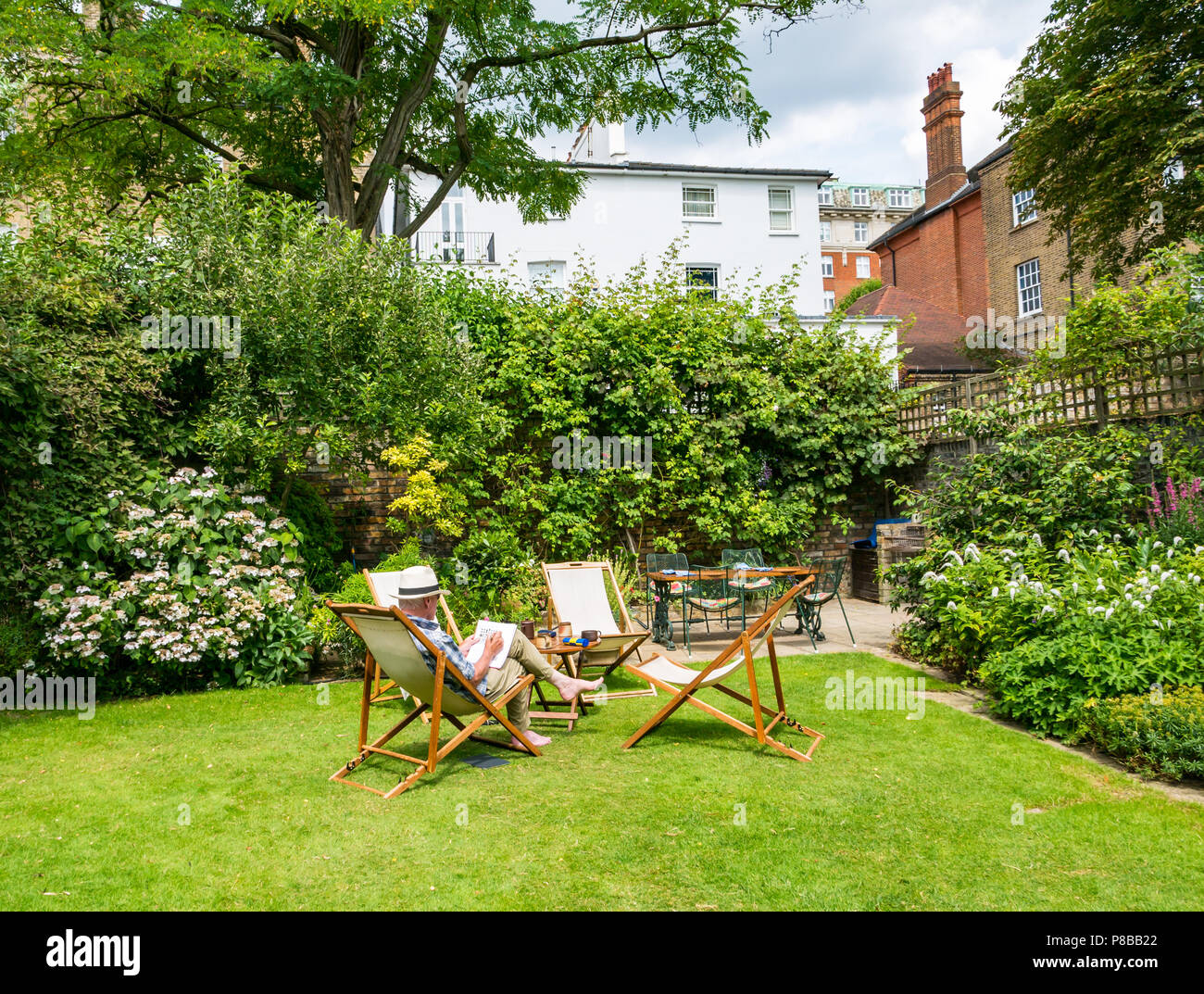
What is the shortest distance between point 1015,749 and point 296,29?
477 inches

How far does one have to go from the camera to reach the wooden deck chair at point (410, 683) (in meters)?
4.73

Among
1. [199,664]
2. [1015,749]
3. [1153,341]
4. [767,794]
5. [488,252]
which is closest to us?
[767,794]

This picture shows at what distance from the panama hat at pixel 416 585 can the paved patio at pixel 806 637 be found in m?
3.55

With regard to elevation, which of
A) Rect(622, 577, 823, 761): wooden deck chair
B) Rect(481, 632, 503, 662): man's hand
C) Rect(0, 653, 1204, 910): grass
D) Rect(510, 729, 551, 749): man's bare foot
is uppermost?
Rect(481, 632, 503, 662): man's hand

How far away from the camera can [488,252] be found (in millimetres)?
23750

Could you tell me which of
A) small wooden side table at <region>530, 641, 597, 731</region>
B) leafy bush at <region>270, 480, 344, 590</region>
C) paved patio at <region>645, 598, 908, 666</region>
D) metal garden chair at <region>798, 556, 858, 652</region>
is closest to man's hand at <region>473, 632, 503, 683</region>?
small wooden side table at <region>530, 641, 597, 731</region>

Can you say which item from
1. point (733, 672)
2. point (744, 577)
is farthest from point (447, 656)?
point (744, 577)

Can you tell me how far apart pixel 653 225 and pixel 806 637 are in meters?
17.8

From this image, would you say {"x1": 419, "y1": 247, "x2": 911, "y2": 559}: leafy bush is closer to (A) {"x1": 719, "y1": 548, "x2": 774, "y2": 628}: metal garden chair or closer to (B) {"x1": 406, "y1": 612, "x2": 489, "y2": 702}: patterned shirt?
(A) {"x1": 719, "y1": 548, "x2": 774, "y2": 628}: metal garden chair

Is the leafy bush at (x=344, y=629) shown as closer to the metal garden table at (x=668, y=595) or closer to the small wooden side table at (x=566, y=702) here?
the small wooden side table at (x=566, y=702)

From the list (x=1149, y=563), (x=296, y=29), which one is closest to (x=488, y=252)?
(x=296, y=29)

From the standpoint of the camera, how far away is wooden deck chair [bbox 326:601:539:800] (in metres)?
4.73

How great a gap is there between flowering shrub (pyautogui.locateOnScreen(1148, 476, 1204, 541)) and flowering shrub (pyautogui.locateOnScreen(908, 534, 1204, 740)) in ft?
0.57
